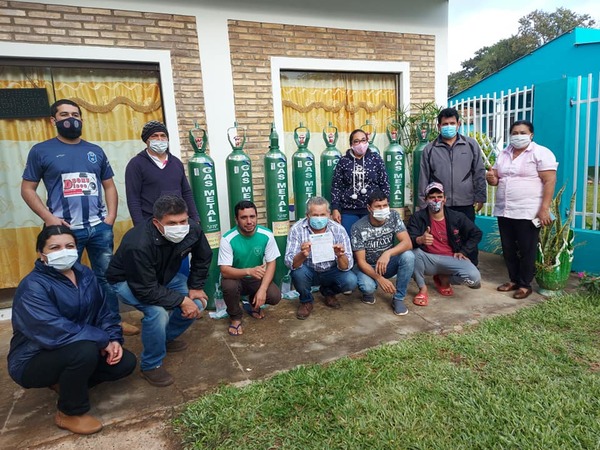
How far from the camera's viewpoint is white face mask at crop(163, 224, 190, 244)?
300 centimetres

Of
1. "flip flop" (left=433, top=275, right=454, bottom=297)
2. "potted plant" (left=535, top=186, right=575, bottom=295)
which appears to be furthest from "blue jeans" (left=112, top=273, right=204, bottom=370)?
"potted plant" (left=535, top=186, right=575, bottom=295)

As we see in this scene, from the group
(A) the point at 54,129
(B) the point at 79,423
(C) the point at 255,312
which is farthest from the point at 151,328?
(A) the point at 54,129

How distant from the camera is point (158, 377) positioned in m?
3.04

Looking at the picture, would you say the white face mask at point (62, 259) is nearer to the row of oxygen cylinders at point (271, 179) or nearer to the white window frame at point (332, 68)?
the row of oxygen cylinders at point (271, 179)

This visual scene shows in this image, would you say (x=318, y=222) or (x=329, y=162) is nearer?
(x=318, y=222)

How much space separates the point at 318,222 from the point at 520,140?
225cm

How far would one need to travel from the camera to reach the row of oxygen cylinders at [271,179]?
4.41m

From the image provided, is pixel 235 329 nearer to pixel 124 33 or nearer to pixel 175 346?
pixel 175 346

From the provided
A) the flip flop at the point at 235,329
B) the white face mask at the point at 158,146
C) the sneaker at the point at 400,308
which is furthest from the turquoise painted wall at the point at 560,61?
the flip flop at the point at 235,329

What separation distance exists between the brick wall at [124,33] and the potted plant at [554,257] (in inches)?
163

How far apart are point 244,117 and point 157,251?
2643mm

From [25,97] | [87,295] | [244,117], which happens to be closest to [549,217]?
[244,117]

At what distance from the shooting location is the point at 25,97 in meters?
4.34

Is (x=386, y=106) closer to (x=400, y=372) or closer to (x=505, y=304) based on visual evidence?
(x=505, y=304)
